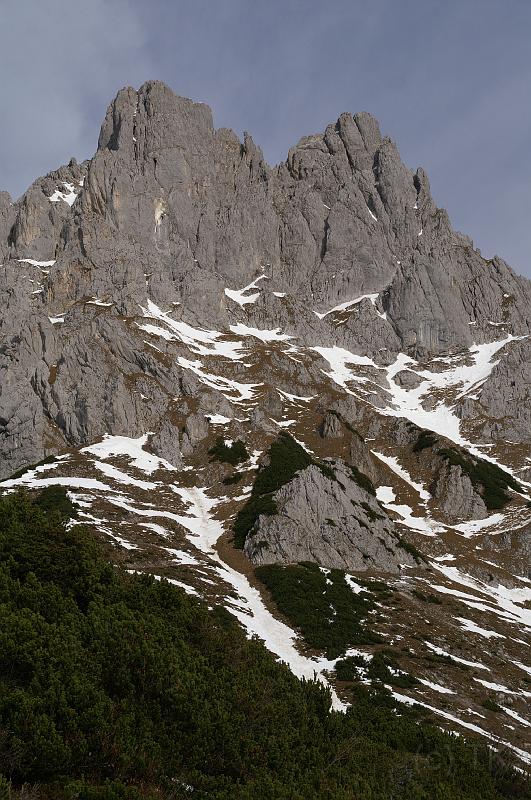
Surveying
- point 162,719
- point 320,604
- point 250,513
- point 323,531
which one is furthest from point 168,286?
point 162,719

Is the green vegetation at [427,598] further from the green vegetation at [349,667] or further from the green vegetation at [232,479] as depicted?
the green vegetation at [232,479]

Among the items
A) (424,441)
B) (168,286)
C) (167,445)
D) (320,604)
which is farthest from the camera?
(168,286)

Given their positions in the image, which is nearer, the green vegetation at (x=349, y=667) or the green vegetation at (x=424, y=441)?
the green vegetation at (x=349, y=667)

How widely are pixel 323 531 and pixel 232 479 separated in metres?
19.3

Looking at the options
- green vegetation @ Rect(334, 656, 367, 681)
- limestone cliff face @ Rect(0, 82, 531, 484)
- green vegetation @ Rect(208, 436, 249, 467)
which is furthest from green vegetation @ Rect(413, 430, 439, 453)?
green vegetation @ Rect(334, 656, 367, 681)

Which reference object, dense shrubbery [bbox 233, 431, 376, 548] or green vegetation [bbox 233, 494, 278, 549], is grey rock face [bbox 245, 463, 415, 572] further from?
dense shrubbery [bbox 233, 431, 376, 548]

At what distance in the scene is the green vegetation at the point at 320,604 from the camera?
1602 inches

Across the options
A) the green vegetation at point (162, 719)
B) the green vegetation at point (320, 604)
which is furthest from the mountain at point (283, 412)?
the green vegetation at point (162, 719)

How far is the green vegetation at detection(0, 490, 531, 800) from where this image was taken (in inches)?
540

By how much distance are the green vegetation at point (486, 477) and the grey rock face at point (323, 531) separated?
29.8 metres

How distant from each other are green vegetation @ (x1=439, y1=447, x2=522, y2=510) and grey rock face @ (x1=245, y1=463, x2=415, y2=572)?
2981cm

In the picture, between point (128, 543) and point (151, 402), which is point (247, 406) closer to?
point (151, 402)

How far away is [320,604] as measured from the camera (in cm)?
4616

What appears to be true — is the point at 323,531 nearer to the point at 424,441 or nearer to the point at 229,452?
the point at 229,452
